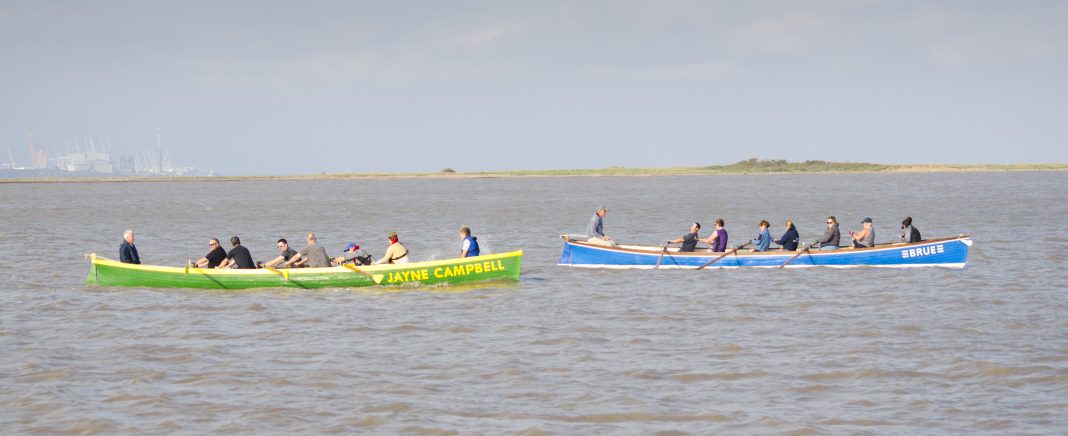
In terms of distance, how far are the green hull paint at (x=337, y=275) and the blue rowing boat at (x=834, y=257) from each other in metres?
6.16

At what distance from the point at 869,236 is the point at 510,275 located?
11081mm

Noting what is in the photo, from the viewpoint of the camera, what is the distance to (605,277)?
31.6 metres

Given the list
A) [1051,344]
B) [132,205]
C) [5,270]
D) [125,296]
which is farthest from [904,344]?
[132,205]

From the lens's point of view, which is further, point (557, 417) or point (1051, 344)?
point (1051, 344)

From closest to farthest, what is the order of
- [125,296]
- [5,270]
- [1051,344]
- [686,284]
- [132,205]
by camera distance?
1. [1051,344]
2. [125,296]
3. [686,284]
4. [5,270]
5. [132,205]

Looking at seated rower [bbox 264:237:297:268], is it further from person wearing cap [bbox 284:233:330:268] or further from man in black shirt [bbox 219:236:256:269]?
man in black shirt [bbox 219:236:256:269]

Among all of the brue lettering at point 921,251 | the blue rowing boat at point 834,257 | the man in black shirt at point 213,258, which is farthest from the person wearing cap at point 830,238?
the man in black shirt at point 213,258

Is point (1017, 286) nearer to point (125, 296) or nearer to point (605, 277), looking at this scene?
point (605, 277)

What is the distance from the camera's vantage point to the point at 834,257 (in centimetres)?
3250

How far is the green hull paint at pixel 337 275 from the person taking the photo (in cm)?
2753

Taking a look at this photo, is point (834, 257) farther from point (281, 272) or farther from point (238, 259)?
point (238, 259)

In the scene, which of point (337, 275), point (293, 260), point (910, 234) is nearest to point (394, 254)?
point (337, 275)

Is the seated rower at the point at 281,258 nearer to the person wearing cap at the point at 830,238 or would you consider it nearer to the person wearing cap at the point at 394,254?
the person wearing cap at the point at 394,254

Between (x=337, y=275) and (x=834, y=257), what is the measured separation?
14.1 meters
